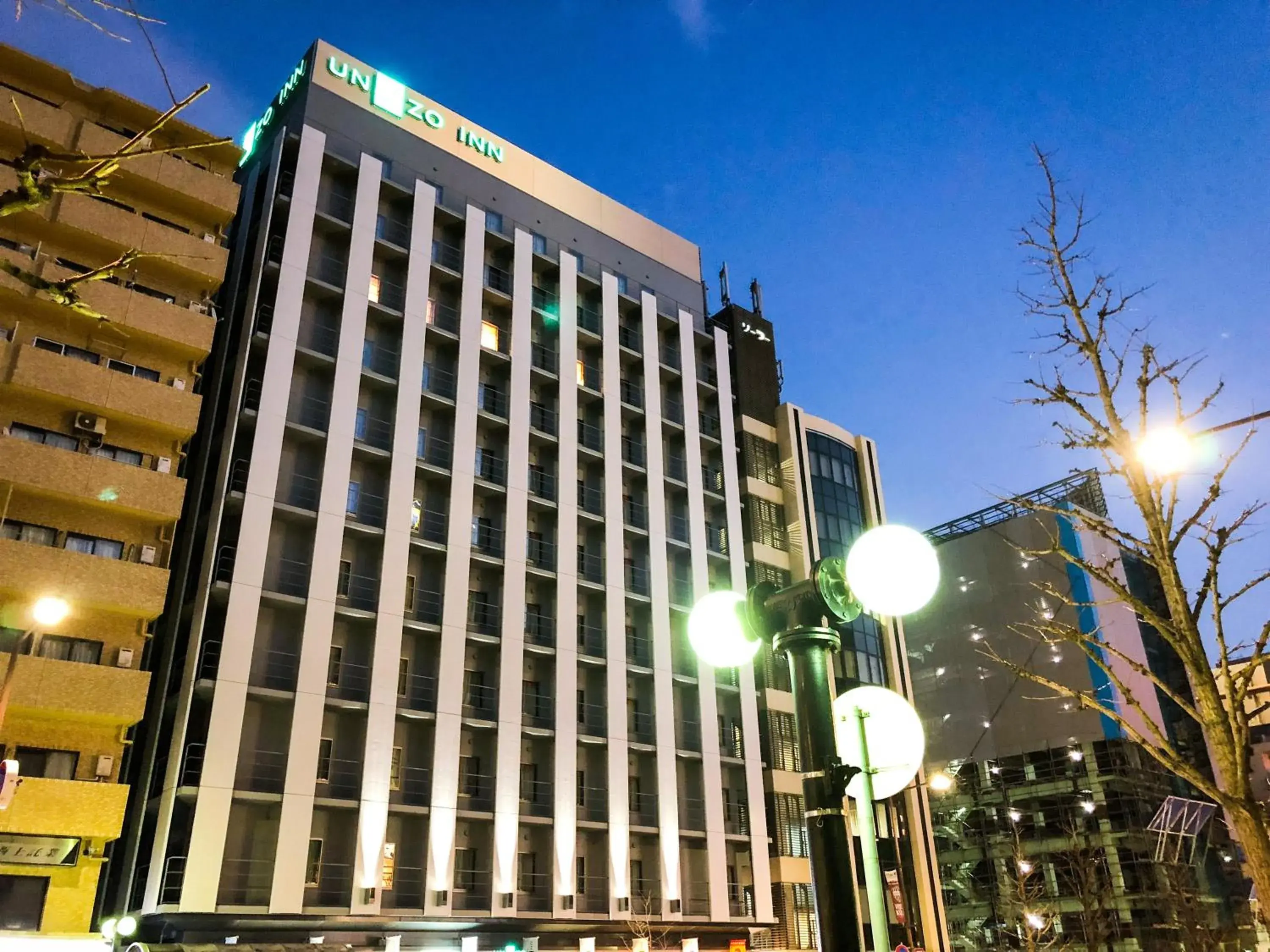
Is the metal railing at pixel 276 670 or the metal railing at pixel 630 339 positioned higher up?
the metal railing at pixel 630 339

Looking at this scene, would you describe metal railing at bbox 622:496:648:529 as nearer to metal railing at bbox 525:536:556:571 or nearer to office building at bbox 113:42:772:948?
office building at bbox 113:42:772:948

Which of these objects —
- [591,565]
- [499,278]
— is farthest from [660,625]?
[499,278]

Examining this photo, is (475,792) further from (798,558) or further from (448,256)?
(448,256)

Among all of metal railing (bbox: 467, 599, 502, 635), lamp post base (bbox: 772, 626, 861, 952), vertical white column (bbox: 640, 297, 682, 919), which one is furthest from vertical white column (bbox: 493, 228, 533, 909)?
lamp post base (bbox: 772, 626, 861, 952)

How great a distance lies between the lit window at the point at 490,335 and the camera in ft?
143

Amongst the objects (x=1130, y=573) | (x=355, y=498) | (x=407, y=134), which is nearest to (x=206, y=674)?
(x=355, y=498)

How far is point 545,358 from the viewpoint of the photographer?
44812 millimetres

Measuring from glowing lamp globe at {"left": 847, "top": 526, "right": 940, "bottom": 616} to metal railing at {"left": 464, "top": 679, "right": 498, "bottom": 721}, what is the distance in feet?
109

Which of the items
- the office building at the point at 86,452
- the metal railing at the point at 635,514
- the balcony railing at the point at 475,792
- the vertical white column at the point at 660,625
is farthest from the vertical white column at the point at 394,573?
the vertical white column at the point at 660,625

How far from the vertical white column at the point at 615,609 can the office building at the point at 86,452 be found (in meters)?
17.1

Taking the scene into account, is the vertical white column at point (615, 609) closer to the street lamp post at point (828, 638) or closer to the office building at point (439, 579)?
the office building at point (439, 579)

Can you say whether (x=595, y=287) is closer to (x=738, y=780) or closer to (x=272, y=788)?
(x=738, y=780)

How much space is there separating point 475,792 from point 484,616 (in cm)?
658

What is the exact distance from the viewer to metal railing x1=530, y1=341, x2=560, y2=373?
4428 centimetres
